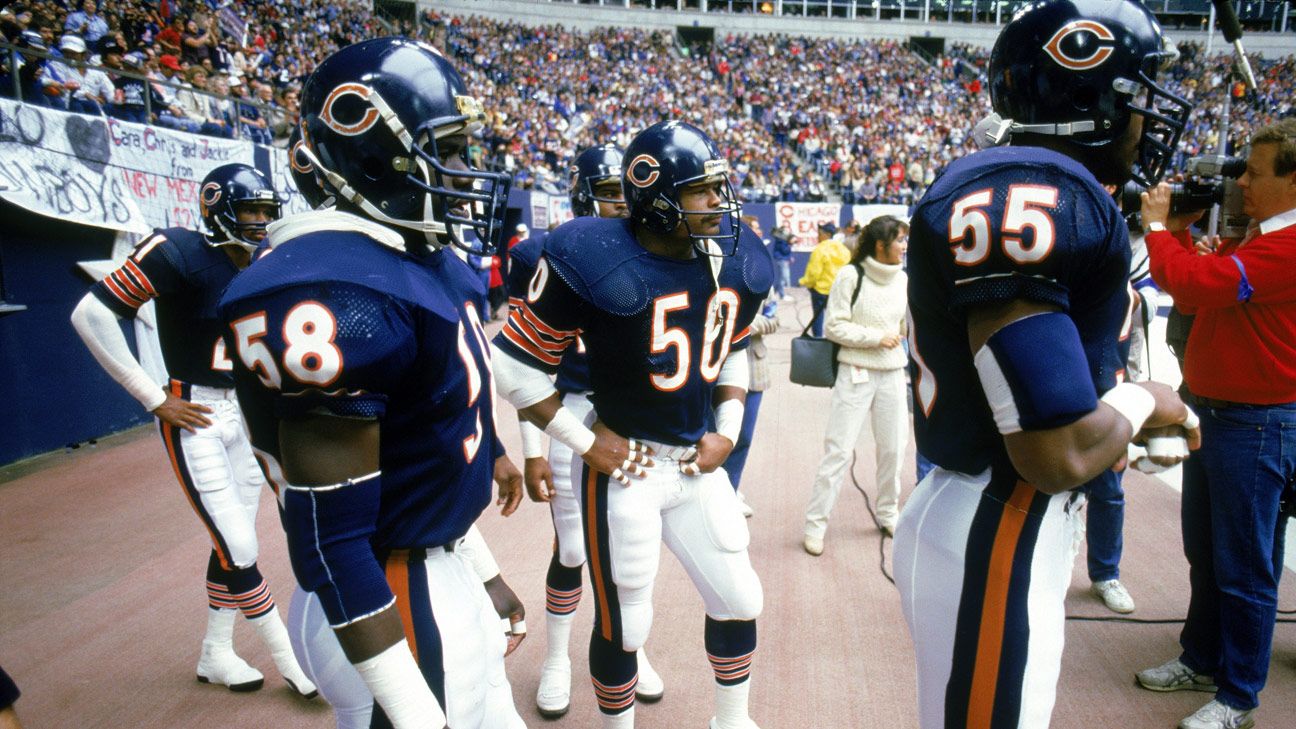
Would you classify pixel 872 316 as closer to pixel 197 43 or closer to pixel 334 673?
pixel 334 673

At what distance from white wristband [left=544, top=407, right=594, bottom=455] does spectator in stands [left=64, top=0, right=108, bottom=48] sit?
9970 mm

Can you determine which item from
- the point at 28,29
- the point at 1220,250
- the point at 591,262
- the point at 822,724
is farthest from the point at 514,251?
the point at 28,29

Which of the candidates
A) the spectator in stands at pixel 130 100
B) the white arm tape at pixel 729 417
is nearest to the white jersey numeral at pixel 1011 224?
the white arm tape at pixel 729 417

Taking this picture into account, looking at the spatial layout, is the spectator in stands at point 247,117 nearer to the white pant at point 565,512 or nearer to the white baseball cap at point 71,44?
the white baseball cap at point 71,44

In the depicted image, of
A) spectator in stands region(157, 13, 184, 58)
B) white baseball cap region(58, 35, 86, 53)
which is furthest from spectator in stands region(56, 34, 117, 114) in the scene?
spectator in stands region(157, 13, 184, 58)

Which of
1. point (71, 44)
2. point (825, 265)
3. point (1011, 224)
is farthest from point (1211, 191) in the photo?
point (71, 44)

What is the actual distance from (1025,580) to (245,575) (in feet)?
9.76

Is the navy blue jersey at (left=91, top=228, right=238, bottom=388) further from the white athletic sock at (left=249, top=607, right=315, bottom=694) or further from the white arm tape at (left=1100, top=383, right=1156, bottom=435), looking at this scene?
the white arm tape at (left=1100, top=383, right=1156, bottom=435)

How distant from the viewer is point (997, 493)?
159cm

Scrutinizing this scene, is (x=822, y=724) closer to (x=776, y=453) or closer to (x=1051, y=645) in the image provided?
(x=1051, y=645)

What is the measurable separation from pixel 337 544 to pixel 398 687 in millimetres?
291

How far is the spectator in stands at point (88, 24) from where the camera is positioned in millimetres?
9219

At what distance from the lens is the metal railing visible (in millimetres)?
6203

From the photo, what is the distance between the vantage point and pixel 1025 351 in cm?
133
